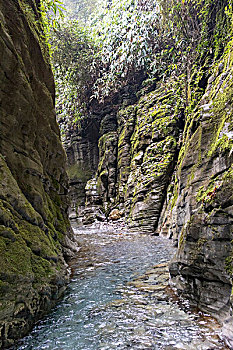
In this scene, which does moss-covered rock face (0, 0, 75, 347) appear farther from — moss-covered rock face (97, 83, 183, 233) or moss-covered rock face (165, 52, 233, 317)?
moss-covered rock face (97, 83, 183, 233)

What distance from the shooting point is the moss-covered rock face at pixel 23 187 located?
3.29 m

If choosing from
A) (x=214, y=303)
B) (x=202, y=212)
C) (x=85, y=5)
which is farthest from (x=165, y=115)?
(x=85, y=5)

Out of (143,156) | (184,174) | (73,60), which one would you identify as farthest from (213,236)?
(73,60)

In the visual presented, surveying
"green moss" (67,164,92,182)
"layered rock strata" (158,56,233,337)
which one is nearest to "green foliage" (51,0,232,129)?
"green moss" (67,164,92,182)

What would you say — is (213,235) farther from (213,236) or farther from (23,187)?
(23,187)

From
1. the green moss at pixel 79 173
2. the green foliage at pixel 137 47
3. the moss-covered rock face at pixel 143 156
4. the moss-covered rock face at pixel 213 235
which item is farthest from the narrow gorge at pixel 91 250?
the green moss at pixel 79 173

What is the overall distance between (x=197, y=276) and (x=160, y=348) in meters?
1.55

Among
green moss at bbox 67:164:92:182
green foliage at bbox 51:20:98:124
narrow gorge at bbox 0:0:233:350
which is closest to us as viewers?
narrow gorge at bbox 0:0:233:350

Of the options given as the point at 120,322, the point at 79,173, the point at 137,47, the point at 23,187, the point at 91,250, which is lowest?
the point at 91,250

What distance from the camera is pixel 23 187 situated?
211 inches

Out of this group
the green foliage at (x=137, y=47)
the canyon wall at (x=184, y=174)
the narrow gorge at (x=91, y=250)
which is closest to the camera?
the narrow gorge at (x=91, y=250)

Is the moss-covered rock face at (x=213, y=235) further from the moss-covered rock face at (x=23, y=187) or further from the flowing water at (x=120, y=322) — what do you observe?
the moss-covered rock face at (x=23, y=187)

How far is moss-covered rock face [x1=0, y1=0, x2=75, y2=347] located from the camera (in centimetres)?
329

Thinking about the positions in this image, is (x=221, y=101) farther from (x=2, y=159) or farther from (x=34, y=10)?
(x=34, y=10)
